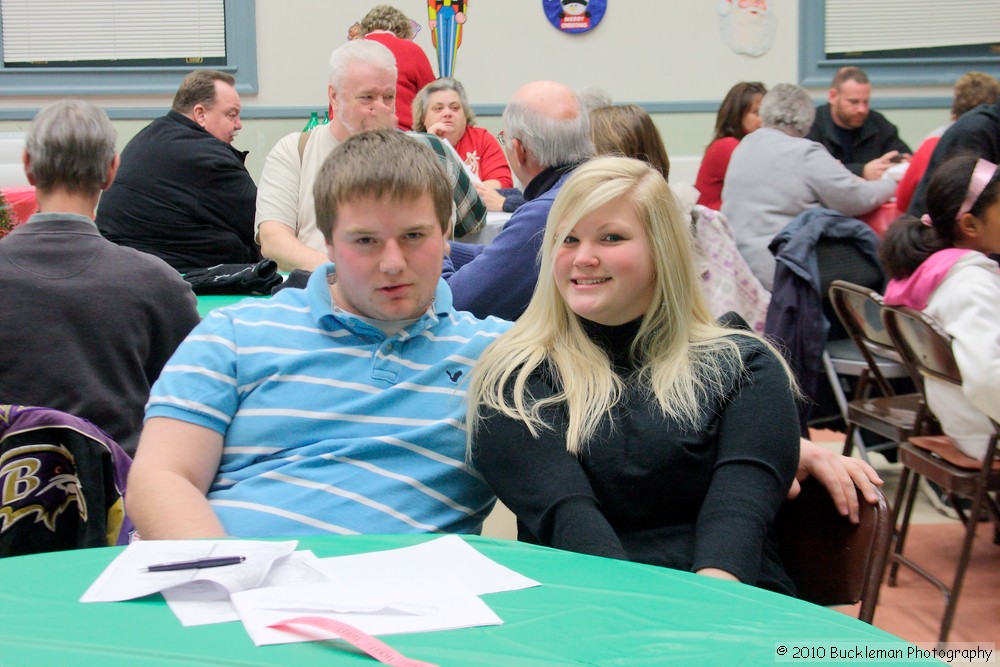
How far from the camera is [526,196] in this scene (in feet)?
10.2

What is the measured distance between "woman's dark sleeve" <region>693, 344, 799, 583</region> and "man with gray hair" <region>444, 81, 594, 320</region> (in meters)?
1.16

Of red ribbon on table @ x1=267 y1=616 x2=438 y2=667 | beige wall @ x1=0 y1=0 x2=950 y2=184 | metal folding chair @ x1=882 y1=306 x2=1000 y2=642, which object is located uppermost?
beige wall @ x1=0 y1=0 x2=950 y2=184

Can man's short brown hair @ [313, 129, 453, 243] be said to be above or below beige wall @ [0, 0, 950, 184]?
below

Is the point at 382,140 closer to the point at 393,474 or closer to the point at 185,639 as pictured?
the point at 393,474

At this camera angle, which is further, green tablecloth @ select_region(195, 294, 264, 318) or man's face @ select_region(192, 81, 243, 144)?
man's face @ select_region(192, 81, 243, 144)

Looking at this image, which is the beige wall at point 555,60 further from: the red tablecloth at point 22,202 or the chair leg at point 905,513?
the chair leg at point 905,513

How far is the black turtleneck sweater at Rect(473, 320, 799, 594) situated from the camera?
1.50m

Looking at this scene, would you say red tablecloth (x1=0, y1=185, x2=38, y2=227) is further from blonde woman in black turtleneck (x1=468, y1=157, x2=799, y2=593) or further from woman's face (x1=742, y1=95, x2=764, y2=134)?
woman's face (x1=742, y1=95, x2=764, y2=134)

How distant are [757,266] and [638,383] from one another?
3.05 m

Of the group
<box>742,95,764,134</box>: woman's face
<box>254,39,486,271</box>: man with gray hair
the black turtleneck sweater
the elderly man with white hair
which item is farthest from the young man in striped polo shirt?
<box>742,95,764,134</box>: woman's face

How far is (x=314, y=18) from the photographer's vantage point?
684cm

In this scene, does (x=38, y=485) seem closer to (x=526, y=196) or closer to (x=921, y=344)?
(x=526, y=196)

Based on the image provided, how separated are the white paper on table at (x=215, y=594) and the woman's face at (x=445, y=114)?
4.11 meters

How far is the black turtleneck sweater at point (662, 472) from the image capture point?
4.91ft
